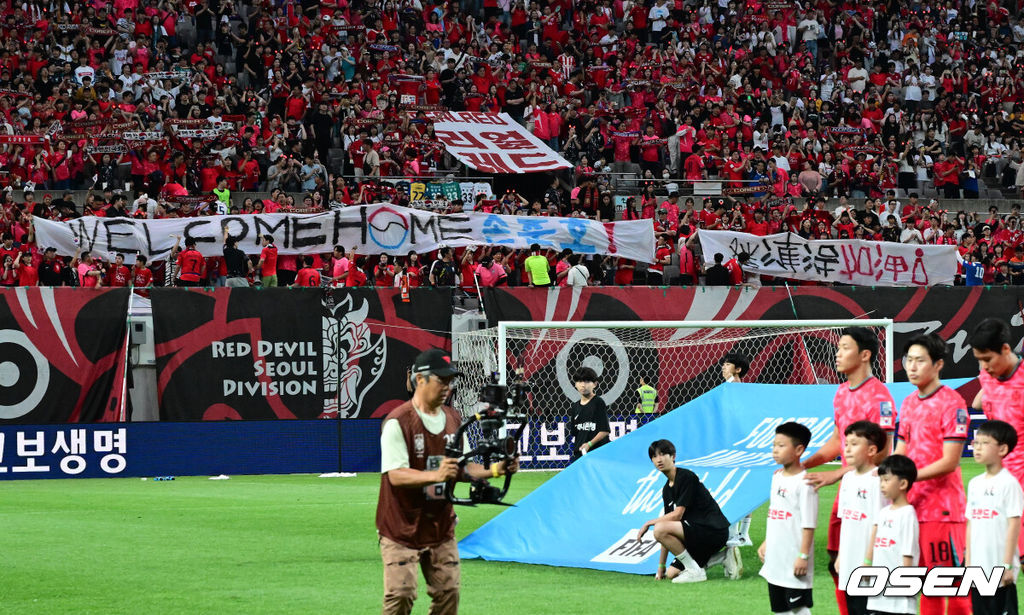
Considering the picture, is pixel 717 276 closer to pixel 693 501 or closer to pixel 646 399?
pixel 646 399

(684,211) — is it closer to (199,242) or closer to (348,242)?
(348,242)

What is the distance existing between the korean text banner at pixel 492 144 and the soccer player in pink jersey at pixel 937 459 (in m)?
23.7

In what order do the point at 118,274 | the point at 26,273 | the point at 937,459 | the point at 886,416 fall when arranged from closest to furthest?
the point at 937,459
the point at 886,416
the point at 26,273
the point at 118,274

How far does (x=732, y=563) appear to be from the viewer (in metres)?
12.2

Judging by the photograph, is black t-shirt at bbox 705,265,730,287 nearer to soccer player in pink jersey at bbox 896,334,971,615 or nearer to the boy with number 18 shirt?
soccer player in pink jersey at bbox 896,334,971,615

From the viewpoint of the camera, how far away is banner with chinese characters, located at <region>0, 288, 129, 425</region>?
23.5 meters

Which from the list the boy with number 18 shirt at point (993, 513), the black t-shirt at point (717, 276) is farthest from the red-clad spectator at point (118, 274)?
the boy with number 18 shirt at point (993, 513)

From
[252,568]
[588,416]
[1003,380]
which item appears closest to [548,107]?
[588,416]

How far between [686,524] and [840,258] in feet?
59.3

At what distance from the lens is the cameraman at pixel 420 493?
7633 mm

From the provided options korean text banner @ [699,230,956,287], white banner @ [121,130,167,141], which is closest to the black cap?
korean text banner @ [699,230,956,287]

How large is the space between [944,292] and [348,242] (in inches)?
456

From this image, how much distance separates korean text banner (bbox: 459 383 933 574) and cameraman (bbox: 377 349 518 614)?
4.82 metres

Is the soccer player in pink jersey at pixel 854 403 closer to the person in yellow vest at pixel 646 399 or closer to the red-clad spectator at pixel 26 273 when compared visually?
the person in yellow vest at pixel 646 399
